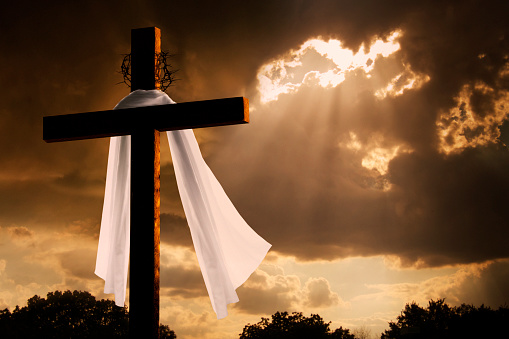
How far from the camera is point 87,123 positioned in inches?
198

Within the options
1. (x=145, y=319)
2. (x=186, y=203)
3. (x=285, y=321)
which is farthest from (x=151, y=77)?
(x=285, y=321)

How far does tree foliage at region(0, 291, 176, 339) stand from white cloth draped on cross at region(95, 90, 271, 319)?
23.0 m

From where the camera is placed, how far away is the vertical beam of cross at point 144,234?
4.40m

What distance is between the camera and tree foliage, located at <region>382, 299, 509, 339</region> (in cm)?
2431

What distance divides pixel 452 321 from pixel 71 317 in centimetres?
2064

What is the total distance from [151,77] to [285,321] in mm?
31277

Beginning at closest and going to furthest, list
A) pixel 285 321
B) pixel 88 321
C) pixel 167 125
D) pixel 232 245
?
pixel 167 125 → pixel 232 245 → pixel 88 321 → pixel 285 321

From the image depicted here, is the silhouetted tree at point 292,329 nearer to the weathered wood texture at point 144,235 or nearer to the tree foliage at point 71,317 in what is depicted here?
the tree foliage at point 71,317

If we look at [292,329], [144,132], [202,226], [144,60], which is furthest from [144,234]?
[292,329]

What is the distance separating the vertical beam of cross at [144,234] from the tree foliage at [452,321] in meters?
17.6

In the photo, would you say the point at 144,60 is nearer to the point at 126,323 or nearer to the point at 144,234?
the point at 144,234

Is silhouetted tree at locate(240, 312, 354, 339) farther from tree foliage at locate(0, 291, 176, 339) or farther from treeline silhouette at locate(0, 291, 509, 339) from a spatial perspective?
tree foliage at locate(0, 291, 176, 339)

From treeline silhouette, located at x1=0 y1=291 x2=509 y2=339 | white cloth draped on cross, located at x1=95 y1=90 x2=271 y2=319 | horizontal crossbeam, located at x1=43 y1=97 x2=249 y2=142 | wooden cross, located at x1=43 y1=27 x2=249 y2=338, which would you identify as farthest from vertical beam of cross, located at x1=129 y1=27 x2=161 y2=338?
treeline silhouette, located at x1=0 y1=291 x2=509 y2=339

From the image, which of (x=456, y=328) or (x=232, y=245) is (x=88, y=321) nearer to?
(x=456, y=328)
